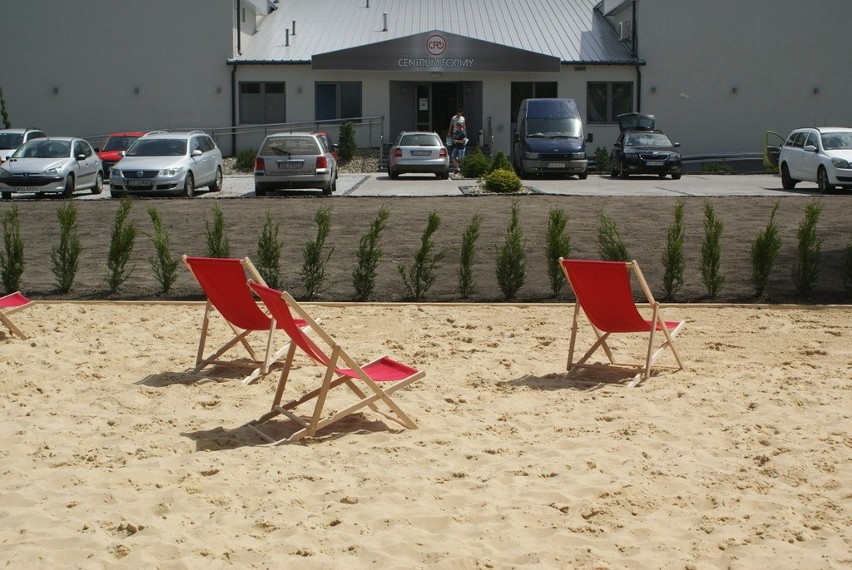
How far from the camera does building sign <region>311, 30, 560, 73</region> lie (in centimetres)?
4006

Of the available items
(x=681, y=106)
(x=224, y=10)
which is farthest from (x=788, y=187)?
(x=224, y=10)

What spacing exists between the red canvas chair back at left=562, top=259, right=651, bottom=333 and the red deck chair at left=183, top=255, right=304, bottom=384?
2.18 metres

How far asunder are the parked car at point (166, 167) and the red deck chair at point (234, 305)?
672 inches

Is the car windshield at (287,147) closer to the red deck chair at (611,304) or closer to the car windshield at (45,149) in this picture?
the car windshield at (45,149)

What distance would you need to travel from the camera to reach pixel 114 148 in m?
35.0

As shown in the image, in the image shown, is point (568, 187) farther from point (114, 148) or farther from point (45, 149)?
point (114, 148)

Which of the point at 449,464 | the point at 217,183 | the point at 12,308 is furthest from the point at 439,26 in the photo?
the point at 449,464

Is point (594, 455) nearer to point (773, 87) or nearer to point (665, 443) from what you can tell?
point (665, 443)

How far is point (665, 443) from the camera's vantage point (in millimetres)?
6504

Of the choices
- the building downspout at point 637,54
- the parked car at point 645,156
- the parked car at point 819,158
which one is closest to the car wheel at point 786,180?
the parked car at point 819,158

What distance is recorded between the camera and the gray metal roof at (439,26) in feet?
141

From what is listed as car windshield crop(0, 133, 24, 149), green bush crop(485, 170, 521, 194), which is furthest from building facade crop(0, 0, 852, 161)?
green bush crop(485, 170, 521, 194)

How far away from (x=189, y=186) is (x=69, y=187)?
10.3 feet

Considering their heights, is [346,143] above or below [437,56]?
below
